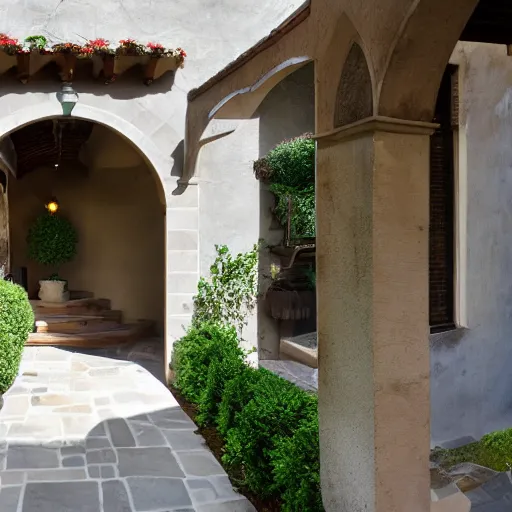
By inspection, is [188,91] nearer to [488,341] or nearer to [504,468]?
[488,341]

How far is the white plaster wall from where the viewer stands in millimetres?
7438

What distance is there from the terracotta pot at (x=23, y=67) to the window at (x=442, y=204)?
492cm

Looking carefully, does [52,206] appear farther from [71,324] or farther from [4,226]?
[71,324]

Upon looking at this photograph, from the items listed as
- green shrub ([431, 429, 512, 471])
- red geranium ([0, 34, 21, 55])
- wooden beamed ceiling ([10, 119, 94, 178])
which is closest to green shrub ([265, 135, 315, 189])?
red geranium ([0, 34, 21, 55])

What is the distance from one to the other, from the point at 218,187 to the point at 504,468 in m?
4.72

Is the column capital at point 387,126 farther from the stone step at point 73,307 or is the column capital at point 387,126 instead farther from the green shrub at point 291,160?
the stone step at point 73,307

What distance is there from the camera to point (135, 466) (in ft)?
16.3

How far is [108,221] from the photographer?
11.9 m

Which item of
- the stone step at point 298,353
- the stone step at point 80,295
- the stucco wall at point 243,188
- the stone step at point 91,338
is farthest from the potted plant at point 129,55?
the stone step at point 80,295

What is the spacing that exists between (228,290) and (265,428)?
3.91 meters

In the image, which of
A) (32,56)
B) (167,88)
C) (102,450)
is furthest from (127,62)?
(102,450)

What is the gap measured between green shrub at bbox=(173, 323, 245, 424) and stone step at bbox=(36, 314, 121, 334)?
3.59 metres

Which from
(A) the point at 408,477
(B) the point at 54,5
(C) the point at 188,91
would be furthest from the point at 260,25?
(A) the point at 408,477

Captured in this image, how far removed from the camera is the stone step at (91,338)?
987 centimetres
